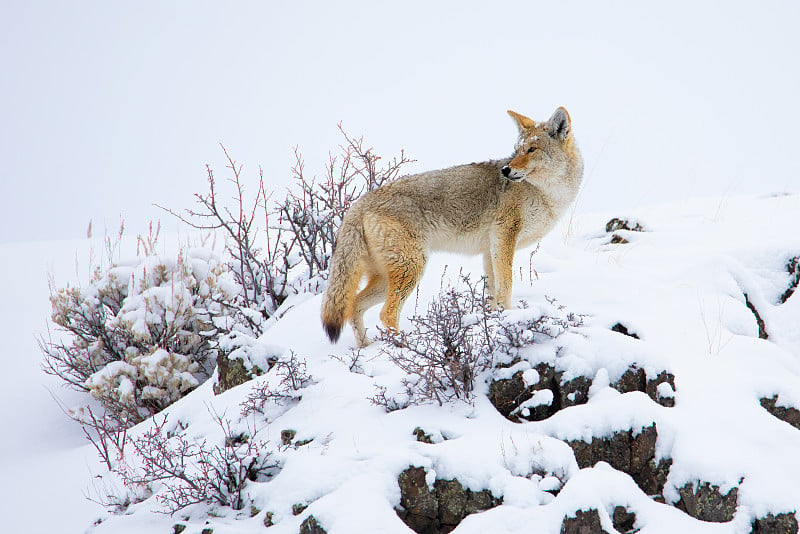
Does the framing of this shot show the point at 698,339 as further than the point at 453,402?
Yes

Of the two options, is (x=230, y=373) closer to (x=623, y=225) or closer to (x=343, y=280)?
(x=343, y=280)

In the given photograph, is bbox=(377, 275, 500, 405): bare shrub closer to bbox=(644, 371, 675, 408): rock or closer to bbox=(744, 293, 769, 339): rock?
bbox=(644, 371, 675, 408): rock

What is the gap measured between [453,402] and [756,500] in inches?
79.6

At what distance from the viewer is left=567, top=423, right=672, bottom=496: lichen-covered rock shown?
4.31 metres

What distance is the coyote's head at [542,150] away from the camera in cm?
675

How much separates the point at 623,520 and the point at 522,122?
4594mm

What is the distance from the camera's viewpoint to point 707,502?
13.3 ft

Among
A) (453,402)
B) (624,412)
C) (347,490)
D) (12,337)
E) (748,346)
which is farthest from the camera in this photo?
(12,337)

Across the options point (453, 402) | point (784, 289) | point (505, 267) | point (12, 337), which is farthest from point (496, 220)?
point (12, 337)

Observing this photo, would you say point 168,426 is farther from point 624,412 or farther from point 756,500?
point 756,500

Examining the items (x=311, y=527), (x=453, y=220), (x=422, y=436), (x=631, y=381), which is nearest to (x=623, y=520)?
(x=631, y=381)

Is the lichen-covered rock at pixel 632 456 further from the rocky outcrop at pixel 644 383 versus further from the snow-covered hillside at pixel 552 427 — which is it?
the rocky outcrop at pixel 644 383

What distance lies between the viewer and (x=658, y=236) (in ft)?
28.3

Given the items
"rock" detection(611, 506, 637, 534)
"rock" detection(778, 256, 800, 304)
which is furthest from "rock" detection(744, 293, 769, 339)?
"rock" detection(611, 506, 637, 534)
